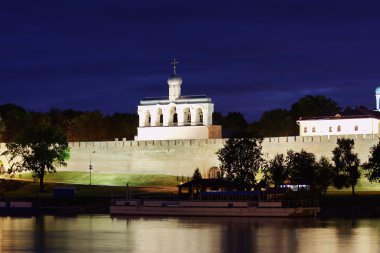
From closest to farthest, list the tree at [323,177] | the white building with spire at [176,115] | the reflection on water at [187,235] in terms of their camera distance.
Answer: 1. the reflection on water at [187,235]
2. the tree at [323,177]
3. the white building with spire at [176,115]

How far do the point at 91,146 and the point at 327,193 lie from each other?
33.9m

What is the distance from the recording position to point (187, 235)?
6706 centimetres

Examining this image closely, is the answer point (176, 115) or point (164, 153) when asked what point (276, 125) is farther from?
point (164, 153)

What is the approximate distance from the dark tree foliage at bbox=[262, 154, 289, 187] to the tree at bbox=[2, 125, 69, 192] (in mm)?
21343

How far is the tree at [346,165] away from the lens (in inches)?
3548

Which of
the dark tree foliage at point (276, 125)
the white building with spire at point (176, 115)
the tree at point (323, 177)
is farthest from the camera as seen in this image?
the dark tree foliage at point (276, 125)

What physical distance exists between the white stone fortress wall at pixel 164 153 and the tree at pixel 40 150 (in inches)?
131

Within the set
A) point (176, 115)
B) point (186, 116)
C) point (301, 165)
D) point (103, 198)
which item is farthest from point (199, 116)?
point (103, 198)

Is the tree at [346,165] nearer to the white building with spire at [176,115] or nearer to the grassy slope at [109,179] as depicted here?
the grassy slope at [109,179]

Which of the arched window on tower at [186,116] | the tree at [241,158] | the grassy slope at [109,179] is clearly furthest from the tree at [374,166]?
the arched window on tower at [186,116]

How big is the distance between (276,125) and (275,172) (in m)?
45.7

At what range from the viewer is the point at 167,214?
8375 cm

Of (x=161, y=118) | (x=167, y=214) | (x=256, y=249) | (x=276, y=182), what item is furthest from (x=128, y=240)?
(x=161, y=118)

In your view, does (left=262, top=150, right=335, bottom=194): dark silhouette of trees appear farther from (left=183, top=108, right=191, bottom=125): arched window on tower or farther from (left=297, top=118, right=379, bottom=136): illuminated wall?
(left=183, top=108, right=191, bottom=125): arched window on tower
